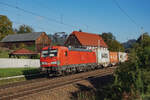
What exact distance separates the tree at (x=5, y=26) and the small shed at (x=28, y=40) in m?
4.39

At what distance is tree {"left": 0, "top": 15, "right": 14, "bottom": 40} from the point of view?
2891 inches

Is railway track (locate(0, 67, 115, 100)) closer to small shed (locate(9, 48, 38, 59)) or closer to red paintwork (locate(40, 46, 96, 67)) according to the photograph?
red paintwork (locate(40, 46, 96, 67))

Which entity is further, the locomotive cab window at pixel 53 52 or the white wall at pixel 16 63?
the white wall at pixel 16 63

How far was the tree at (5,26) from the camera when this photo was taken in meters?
73.4

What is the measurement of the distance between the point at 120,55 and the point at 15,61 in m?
22.1

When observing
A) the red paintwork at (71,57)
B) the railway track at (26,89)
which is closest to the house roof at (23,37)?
the red paintwork at (71,57)

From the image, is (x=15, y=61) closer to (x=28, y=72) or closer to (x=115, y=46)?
(x=28, y=72)

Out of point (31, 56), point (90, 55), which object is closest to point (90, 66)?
point (90, 55)

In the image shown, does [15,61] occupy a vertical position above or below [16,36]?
below

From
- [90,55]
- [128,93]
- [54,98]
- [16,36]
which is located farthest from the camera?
[16,36]

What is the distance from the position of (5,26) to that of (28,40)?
47.2 ft

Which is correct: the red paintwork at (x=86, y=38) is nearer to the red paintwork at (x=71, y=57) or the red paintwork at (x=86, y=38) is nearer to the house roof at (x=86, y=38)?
the house roof at (x=86, y=38)

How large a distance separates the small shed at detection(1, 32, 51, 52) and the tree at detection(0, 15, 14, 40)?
14.4 ft

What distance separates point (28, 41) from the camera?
2707 inches
